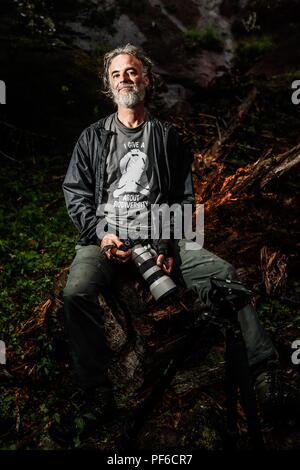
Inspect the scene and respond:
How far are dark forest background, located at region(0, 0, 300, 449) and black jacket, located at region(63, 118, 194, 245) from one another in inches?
23.4

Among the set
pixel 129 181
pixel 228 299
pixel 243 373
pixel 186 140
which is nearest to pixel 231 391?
pixel 243 373

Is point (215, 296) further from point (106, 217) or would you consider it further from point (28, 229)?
point (28, 229)

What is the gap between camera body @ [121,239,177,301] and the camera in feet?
9.18

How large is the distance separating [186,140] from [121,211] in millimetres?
3923

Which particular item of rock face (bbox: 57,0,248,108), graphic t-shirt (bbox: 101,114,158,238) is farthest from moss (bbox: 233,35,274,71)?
graphic t-shirt (bbox: 101,114,158,238)

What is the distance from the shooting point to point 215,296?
6.80 feet

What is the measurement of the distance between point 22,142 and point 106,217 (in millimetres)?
4543

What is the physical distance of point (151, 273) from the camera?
9.50ft

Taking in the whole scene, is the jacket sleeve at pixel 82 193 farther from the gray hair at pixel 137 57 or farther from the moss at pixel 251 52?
the moss at pixel 251 52

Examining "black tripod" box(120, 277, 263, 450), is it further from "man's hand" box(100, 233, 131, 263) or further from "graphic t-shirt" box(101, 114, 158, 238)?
"graphic t-shirt" box(101, 114, 158, 238)

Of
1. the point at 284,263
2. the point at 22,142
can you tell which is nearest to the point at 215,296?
→ the point at 284,263

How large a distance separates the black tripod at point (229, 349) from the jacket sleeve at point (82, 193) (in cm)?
168

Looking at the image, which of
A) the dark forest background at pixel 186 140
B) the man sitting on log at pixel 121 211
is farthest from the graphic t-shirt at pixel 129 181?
the dark forest background at pixel 186 140
